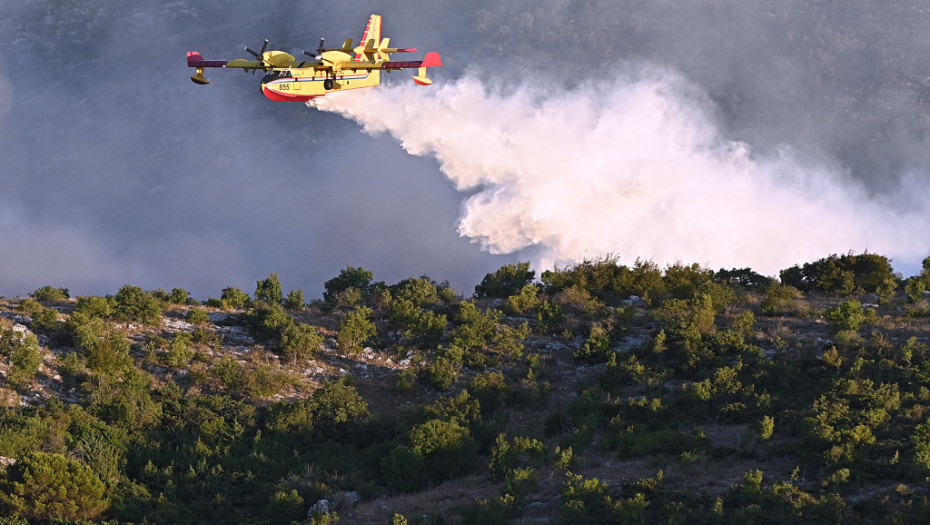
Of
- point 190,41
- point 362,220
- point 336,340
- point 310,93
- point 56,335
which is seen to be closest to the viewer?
point 56,335

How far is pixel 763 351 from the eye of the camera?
35.0m

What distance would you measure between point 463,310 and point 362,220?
262 feet

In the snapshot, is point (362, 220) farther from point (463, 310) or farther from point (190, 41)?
point (463, 310)

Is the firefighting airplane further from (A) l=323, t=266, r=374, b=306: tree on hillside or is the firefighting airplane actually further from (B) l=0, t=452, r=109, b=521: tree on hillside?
(B) l=0, t=452, r=109, b=521: tree on hillside

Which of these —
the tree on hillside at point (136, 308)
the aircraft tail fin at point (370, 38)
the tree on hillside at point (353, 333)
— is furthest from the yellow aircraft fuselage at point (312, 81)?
the tree on hillside at point (353, 333)

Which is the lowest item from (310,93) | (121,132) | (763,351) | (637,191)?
(763,351)

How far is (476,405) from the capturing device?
3231 cm

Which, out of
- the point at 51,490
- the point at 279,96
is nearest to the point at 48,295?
the point at 279,96

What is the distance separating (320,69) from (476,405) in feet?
70.5

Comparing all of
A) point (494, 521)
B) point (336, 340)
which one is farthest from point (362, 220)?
point (494, 521)

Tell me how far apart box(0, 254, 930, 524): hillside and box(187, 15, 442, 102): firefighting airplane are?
9787 millimetres

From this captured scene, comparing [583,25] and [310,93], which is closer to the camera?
[310,93]

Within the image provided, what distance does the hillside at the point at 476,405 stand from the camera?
24.8 meters

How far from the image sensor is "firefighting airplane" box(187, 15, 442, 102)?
45.9 metres
